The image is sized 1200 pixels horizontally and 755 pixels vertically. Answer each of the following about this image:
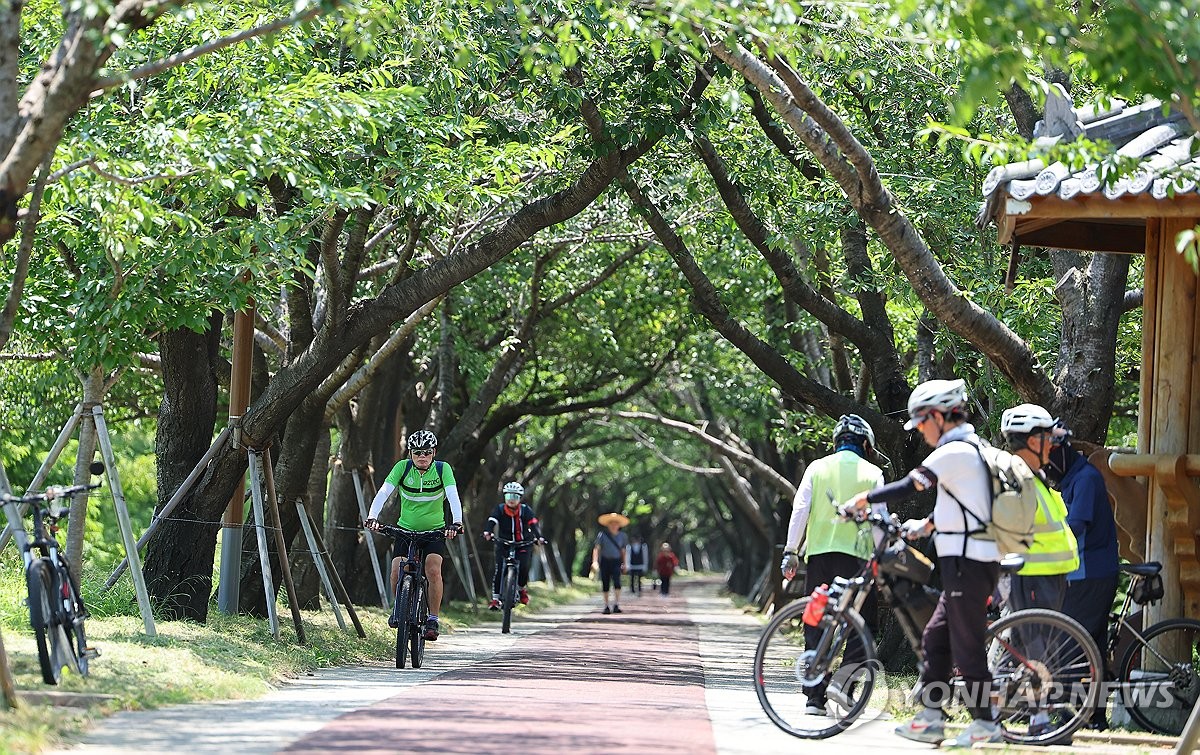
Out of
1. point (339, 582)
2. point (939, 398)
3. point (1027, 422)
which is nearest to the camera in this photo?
point (939, 398)

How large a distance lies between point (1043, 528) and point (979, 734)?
1.43 metres

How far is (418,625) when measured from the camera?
516 inches

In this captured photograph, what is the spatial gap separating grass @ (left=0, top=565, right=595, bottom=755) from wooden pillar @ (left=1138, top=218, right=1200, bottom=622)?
5.81 meters

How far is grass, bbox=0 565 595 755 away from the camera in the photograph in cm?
775

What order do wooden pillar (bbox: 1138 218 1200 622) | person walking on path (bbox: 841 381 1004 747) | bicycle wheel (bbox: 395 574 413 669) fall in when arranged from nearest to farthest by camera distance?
person walking on path (bbox: 841 381 1004 747), wooden pillar (bbox: 1138 218 1200 622), bicycle wheel (bbox: 395 574 413 669)

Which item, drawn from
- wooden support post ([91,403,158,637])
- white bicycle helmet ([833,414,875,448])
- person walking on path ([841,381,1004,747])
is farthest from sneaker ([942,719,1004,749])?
wooden support post ([91,403,158,637])

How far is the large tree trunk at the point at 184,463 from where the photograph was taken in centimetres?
1388

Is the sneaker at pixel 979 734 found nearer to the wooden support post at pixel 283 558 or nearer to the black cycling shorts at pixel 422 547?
the black cycling shorts at pixel 422 547

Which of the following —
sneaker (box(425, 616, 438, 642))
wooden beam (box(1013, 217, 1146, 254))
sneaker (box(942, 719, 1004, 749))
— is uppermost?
wooden beam (box(1013, 217, 1146, 254))

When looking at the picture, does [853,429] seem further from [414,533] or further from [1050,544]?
[414,533]

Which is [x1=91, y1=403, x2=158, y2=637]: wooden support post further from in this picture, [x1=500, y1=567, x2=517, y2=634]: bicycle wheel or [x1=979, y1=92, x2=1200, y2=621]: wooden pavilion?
[x1=500, y1=567, x2=517, y2=634]: bicycle wheel

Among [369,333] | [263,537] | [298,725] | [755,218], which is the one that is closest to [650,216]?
[755,218]

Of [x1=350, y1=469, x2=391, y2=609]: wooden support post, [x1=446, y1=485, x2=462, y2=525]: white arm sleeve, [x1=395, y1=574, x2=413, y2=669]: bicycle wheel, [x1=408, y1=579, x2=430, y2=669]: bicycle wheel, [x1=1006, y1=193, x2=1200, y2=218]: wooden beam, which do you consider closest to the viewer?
[x1=1006, y1=193, x2=1200, y2=218]: wooden beam

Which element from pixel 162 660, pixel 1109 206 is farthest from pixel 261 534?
pixel 1109 206
